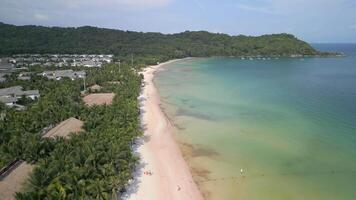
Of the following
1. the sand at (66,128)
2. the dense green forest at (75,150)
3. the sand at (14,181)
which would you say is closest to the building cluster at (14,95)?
the dense green forest at (75,150)

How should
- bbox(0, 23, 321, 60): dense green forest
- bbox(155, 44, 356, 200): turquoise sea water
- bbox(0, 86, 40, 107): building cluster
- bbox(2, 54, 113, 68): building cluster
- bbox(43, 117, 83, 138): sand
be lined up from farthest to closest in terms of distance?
bbox(0, 23, 321, 60): dense green forest
bbox(2, 54, 113, 68): building cluster
bbox(0, 86, 40, 107): building cluster
bbox(43, 117, 83, 138): sand
bbox(155, 44, 356, 200): turquoise sea water


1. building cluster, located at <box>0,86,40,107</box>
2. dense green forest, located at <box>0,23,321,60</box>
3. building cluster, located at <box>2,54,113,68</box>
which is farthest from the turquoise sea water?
dense green forest, located at <box>0,23,321,60</box>

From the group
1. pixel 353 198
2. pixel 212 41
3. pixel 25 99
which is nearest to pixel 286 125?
pixel 353 198

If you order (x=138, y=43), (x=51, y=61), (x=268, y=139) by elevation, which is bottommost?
(x=268, y=139)

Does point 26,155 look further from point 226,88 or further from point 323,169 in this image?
point 226,88

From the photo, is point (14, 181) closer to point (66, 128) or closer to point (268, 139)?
point (66, 128)

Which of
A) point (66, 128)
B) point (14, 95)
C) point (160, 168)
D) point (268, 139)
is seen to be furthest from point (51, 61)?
point (160, 168)

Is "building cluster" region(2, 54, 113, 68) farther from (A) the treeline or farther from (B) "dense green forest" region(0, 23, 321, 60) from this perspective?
(A) the treeline
